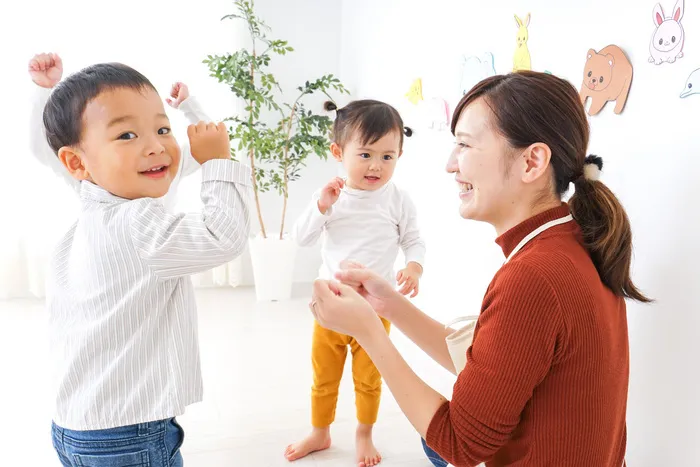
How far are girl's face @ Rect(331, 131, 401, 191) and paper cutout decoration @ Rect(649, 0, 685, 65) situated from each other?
0.79 metres

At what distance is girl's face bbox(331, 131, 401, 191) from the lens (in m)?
1.85

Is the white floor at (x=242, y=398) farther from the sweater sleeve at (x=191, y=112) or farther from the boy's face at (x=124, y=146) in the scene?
the boy's face at (x=124, y=146)

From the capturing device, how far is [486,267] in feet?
7.55

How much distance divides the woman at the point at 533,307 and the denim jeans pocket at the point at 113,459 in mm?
446

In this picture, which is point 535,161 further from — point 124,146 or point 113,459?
point 113,459

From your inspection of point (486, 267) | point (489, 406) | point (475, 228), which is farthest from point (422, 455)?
point (489, 406)

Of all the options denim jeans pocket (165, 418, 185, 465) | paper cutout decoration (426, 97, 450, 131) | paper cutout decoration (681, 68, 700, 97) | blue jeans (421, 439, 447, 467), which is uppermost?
paper cutout decoration (681, 68, 700, 97)

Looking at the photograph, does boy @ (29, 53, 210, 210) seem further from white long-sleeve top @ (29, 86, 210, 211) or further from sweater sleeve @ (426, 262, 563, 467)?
sweater sleeve @ (426, 262, 563, 467)

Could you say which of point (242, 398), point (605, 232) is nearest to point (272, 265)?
point (242, 398)

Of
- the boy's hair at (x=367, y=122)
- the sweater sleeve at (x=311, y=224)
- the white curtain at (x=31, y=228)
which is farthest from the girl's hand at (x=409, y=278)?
the white curtain at (x=31, y=228)

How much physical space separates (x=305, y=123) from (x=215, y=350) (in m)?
1.57

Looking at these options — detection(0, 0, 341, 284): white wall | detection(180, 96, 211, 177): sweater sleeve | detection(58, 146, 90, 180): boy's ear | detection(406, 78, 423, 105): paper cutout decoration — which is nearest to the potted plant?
detection(0, 0, 341, 284): white wall

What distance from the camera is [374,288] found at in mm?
1379

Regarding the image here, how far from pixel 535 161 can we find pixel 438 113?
1700 mm
